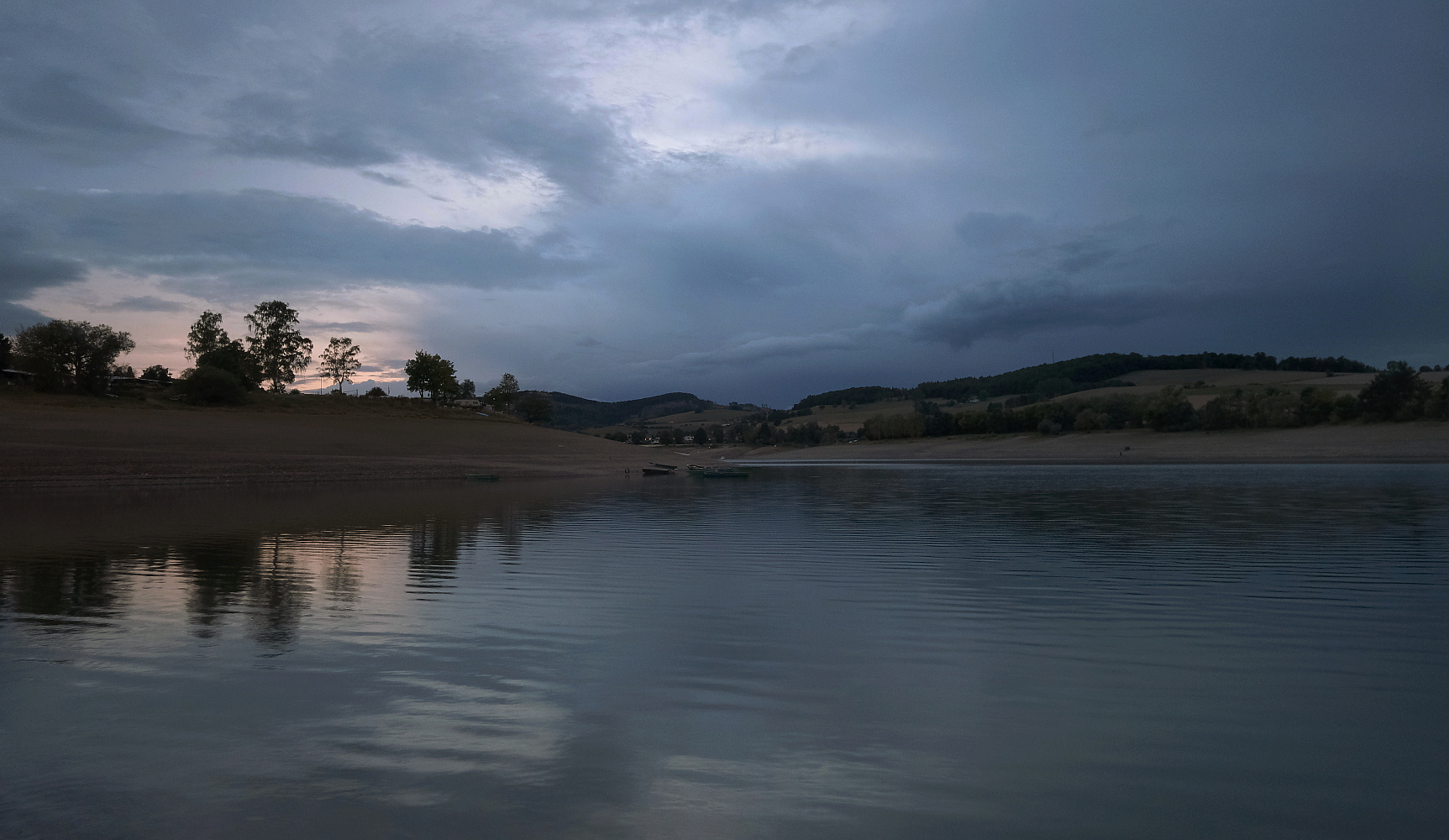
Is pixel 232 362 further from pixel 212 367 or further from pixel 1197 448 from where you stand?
pixel 1197 448

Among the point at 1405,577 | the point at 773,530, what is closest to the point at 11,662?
the point at 773,530

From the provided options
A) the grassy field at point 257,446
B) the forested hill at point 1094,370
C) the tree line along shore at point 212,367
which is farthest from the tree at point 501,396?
the forested hill at point 1094,370

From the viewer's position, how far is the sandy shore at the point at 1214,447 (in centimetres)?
7012

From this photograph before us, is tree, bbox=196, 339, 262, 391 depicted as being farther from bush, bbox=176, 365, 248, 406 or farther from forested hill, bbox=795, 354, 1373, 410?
forested hill, bbox=795, 354, 1373, 410

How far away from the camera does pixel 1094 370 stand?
17312 centimetres

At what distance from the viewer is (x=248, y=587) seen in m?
13.3

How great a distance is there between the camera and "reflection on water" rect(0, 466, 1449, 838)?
16.8 feet

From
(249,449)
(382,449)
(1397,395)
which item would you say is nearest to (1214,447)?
(1397,395)

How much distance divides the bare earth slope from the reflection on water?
32042mm

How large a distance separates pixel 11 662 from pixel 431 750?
231 inches

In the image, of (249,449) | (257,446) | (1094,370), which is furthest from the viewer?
(1094,370)

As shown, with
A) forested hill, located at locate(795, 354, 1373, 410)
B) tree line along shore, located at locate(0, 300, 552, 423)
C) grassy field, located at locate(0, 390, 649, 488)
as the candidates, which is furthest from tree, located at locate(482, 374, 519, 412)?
forested hill, located at locate(795, 354, 1373, 410)

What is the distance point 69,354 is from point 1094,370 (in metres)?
169

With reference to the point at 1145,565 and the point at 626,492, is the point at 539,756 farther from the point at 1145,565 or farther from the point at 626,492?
the point at 626,492
